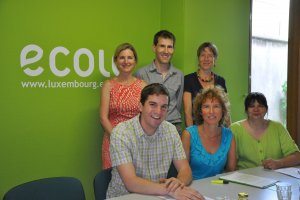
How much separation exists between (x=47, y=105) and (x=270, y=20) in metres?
3.01

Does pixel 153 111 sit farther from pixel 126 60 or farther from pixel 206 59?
pixel 206 59

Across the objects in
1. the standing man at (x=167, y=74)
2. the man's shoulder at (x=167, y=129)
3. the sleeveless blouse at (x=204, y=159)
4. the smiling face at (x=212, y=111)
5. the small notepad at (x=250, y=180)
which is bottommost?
the small notepad at (x=250, y=180)

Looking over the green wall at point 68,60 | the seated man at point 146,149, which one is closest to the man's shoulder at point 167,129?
the seated man at point 146,149

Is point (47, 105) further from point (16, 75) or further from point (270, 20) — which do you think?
point (270, 20)

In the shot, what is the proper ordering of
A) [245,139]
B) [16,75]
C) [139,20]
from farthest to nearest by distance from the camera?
[139,20]
[16,75]
[245,139]

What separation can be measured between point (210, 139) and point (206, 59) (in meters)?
0.99

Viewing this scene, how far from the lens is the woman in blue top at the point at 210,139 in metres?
2.52

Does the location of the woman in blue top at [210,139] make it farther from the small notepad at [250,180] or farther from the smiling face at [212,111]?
the small notepad at [250,180]

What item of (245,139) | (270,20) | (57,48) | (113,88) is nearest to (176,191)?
(245,139)

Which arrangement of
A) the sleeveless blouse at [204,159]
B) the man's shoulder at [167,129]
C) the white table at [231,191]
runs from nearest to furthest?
the white table at [231,191] → the man's shoulder at [167,129] → the sleeveless blouse at [204,159]

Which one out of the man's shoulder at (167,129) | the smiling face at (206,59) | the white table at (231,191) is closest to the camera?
the white table at (231,191)

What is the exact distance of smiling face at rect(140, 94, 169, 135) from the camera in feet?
7.33

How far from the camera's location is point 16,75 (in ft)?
10.1

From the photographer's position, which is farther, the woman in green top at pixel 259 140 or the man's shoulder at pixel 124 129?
the woman in green top at pixel 259 140
